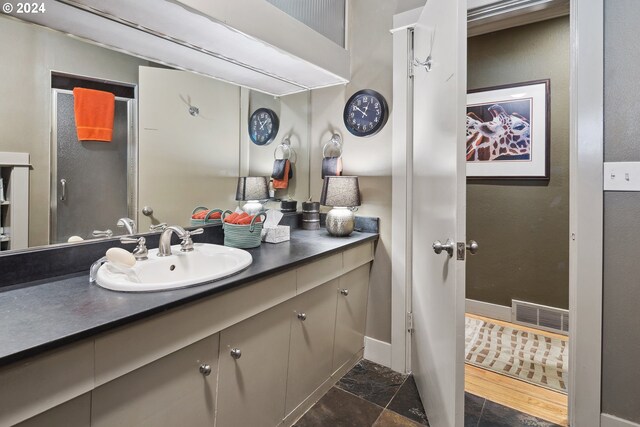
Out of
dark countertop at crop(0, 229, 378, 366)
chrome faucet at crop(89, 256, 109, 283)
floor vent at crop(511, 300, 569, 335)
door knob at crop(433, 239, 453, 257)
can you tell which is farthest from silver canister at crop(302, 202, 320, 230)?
floor vent at crop(511, 300, 569, 335)

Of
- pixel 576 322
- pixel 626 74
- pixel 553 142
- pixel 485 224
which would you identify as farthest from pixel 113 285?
pixel 553 142

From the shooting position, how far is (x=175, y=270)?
4.40 ft

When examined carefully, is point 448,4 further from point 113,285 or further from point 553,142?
point 553,142

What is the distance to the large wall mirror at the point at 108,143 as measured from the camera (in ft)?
3.67

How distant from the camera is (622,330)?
4.68 feet

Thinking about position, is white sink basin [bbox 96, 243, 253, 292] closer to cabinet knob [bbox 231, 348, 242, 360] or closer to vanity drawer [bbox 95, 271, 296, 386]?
vanity drawer [bbox 95, 271, 296, 386]

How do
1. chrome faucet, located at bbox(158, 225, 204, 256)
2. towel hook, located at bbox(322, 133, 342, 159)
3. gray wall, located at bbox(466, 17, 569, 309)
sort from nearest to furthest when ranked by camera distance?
chrome faucet, located at bbox(158, 225, 204, 256)
towel hook, located at bbox(322, 133, 342, 159)
gray wall, located at bbox(466, 17, 569, 309)

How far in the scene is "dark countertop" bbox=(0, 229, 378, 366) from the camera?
2.31 feet

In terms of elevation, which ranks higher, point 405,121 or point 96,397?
point 405,121

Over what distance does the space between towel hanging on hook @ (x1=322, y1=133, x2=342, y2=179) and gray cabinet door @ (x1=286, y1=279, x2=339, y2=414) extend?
743mm

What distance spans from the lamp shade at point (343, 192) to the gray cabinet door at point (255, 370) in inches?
29.9

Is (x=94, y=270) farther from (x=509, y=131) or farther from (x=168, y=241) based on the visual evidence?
(x=509, y=131)

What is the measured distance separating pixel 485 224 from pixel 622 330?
150cm

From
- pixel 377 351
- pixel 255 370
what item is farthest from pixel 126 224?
pixel 377 351
